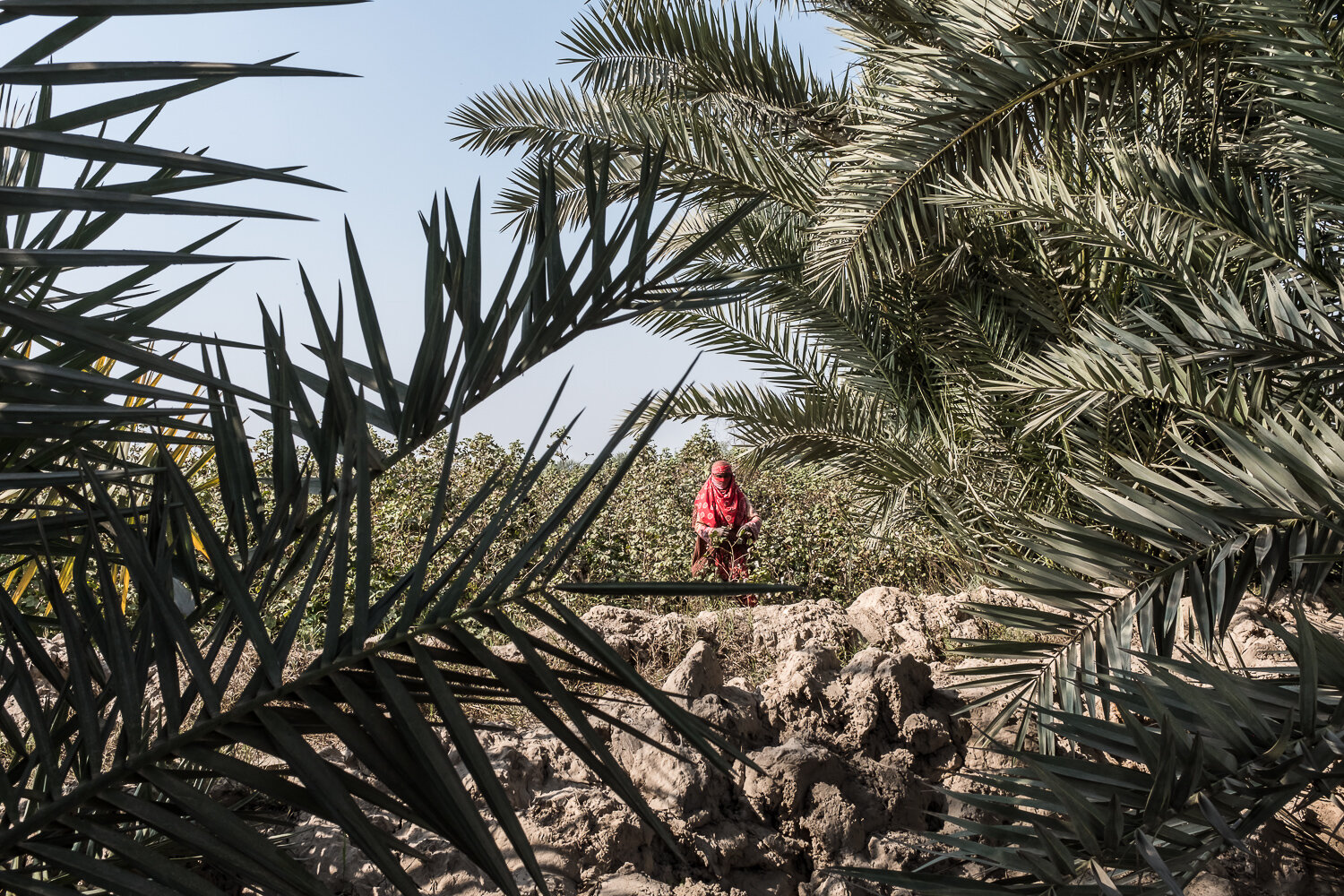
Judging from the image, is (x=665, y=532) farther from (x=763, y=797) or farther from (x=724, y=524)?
(x=763, y=797)

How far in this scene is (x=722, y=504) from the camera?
705 cm

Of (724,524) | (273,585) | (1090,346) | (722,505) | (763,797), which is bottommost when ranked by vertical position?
(763,797)

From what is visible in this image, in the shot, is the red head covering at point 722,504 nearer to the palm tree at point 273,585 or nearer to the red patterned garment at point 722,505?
the red patterned garment at point 722,505

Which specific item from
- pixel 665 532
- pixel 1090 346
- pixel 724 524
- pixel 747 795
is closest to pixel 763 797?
pixel 747 795

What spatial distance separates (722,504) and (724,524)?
16cm

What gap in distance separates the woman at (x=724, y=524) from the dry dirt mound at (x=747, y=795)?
150 inches

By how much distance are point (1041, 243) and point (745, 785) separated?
12.1ft

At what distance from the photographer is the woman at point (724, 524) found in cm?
701

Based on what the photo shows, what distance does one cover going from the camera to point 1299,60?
8.80 ft

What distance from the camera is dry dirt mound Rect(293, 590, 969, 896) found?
211 centimetres

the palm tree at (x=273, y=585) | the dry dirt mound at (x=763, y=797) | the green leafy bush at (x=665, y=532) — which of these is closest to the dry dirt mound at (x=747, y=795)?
the dry dirt mound at (x=763, y=797)

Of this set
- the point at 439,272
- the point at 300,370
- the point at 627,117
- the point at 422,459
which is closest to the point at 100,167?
the point at 300,370

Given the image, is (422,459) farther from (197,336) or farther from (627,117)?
(197,336)

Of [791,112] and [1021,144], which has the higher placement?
→ [791,112]
